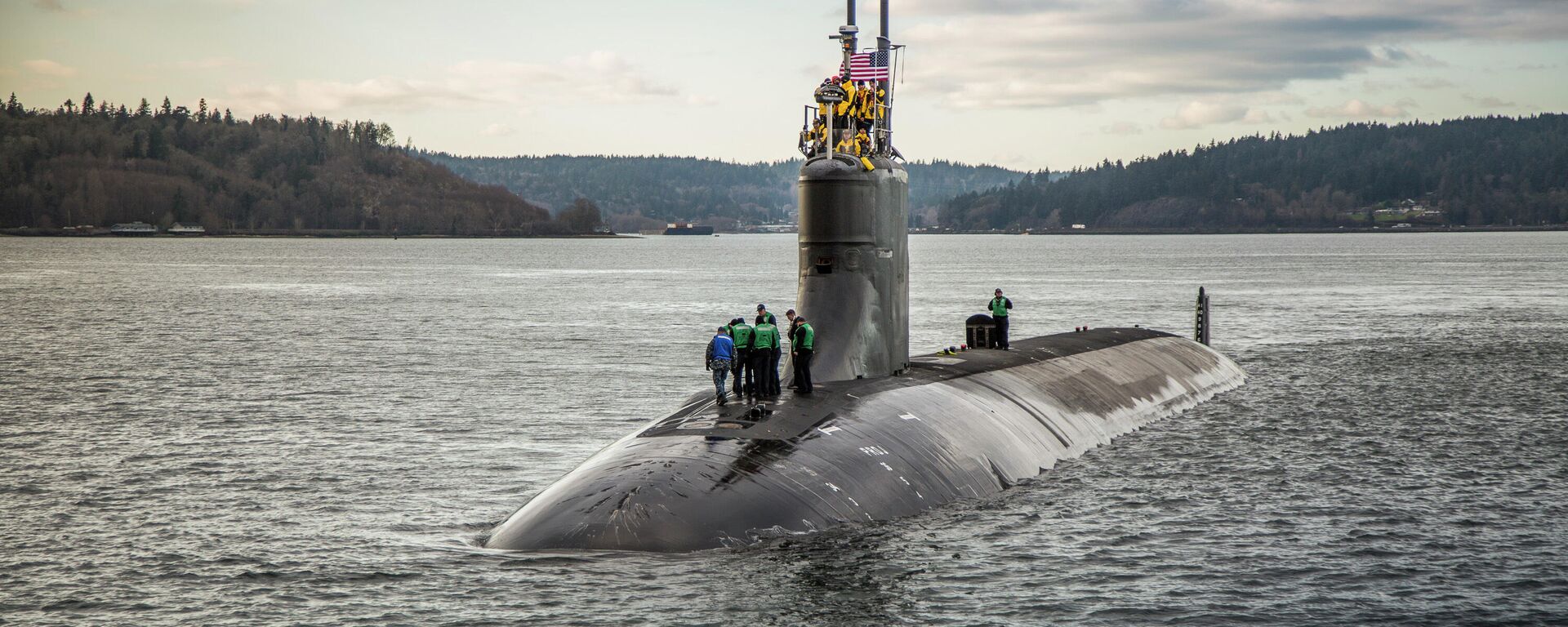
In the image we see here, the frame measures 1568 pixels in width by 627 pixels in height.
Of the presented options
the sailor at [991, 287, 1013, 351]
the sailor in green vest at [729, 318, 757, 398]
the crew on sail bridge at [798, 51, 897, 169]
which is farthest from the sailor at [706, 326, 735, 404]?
the sailor at [991, 287, 1013, 351]

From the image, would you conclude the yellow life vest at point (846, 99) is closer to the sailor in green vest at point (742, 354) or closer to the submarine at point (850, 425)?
the submarine at point (850, 425)

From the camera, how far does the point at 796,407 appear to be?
21.1 meters

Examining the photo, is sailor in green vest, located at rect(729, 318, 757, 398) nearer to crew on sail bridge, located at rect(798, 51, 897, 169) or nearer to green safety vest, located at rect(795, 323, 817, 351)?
green safety vest, located at rect(795, 323, 817, 351)

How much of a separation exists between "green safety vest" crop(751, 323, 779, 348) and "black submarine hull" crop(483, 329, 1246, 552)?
2.85 feet

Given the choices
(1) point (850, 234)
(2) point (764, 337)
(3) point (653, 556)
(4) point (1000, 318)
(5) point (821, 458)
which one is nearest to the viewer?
(3) point (653, 556)

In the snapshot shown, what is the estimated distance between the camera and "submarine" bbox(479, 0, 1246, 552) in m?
17.4

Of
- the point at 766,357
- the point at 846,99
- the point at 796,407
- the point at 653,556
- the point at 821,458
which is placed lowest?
the point at 653,556

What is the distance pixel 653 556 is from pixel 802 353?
5992 millimetres

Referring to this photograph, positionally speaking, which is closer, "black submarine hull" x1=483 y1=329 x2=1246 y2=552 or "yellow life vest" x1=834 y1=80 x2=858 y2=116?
"black submarine hull" x1=483 y1=329 x2=1246 y2=552

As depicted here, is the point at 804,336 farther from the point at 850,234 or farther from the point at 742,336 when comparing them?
the point at 850,234

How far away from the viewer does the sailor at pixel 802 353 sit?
22.1 metres

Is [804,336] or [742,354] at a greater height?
[804,336]

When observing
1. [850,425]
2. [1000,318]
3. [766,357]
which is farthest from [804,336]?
[1000,318]

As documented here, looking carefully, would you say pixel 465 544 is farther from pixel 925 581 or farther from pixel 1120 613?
pixel 1120 613
